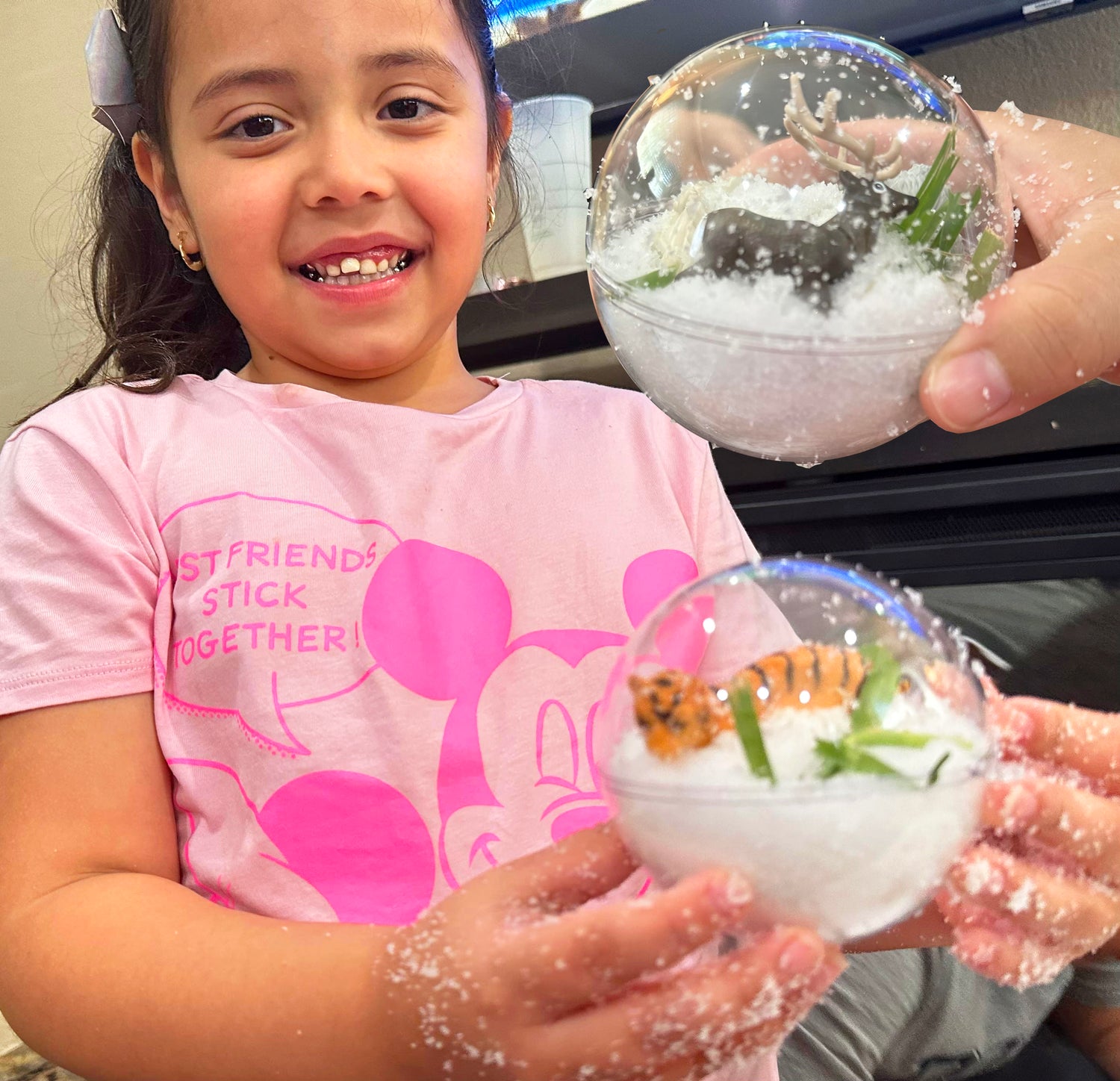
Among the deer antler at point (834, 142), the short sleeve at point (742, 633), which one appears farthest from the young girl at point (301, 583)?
the deer antler at point (834, 142)

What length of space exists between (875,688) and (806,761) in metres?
0.05

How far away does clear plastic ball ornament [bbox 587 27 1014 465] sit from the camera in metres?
0.55

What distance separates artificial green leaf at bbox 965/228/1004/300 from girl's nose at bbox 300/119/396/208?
43cm

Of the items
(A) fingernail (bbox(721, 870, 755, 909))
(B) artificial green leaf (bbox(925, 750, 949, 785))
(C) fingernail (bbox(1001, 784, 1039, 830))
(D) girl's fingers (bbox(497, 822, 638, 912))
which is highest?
(B) artificial green leaf (bbox(925, 750, 949, 785))

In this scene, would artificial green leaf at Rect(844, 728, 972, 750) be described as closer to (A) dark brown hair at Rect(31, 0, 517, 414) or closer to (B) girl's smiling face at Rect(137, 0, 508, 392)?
(B) girl's smiling face at Rect(137, 0, 508, 392)

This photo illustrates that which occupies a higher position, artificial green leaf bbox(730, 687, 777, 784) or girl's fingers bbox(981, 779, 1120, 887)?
artificial green leaf bbox(730, 687, 777, 784)

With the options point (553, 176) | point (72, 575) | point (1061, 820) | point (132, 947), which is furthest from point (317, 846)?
point (553, 176)

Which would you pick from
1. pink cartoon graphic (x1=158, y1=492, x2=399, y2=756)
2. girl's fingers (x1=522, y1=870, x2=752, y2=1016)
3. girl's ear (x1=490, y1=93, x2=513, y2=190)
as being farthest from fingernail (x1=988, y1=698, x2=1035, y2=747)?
girl's ear (x1=490, y1=93, x2=513, y2=190)

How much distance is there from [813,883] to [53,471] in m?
0.63

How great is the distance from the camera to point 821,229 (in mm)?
554

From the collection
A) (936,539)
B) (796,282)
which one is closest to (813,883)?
(796,282)

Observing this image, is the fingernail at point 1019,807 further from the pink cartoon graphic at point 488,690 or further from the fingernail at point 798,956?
the pink cartoon graphic at point 488,690

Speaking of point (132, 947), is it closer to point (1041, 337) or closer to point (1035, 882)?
point (1035, 882)

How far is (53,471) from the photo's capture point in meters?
0.82
